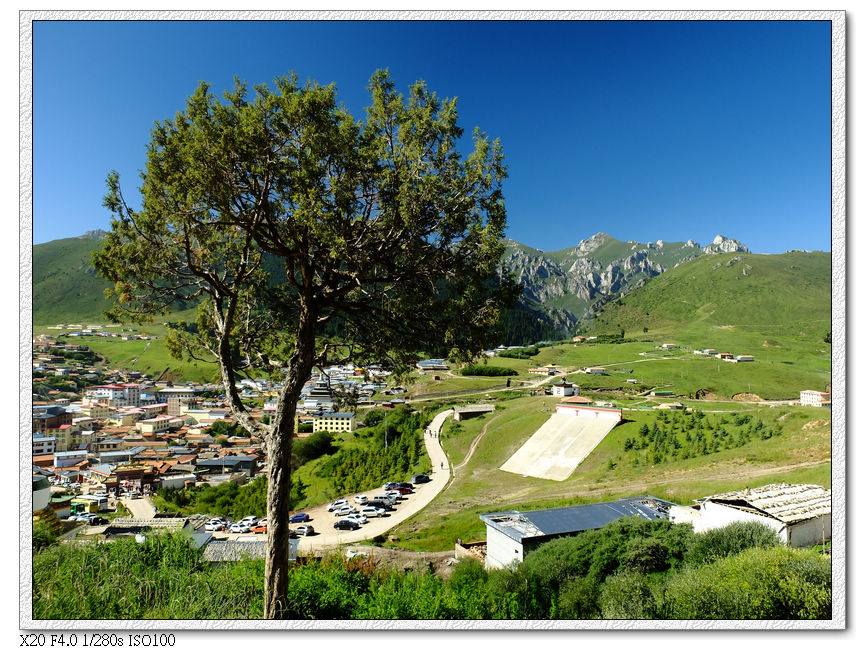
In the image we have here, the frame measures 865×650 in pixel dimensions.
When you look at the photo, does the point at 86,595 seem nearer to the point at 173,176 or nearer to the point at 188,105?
the point at 173,176

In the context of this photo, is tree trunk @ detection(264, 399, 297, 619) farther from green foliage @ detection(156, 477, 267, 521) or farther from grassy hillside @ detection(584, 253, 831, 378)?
grassy hillside @ detection(584, 253, 831, 378)

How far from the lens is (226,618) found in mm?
4246

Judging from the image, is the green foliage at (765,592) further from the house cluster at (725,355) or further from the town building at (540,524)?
the house cluster at (725,355)

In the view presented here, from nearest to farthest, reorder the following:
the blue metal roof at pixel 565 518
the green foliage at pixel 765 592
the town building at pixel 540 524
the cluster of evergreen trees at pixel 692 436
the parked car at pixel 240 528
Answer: the green foliage at pixel 765 592
the town building at pixel 540 524
the blue metal roof at pixel 565 518
the parked car at pixel 240 528
the cluster of evergreen trees at pixel 692 436

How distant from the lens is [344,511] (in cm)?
2384

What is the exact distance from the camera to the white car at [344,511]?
23381mm

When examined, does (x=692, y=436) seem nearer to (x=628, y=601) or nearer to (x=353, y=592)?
(x=628, y=601)

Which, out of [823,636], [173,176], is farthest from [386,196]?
[823,636]

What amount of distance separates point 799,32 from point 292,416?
6.45m

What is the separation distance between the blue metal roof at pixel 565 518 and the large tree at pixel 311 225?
524 centimetres

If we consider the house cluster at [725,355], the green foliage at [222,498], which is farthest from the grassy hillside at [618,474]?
the house cluster at [725,355]

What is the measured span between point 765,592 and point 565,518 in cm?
505

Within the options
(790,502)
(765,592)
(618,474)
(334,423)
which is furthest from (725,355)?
(765,592)

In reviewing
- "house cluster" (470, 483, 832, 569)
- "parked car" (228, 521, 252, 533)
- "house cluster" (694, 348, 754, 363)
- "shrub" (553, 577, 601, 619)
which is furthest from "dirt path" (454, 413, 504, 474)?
"house cluster" (694, 348, 754, 363)
